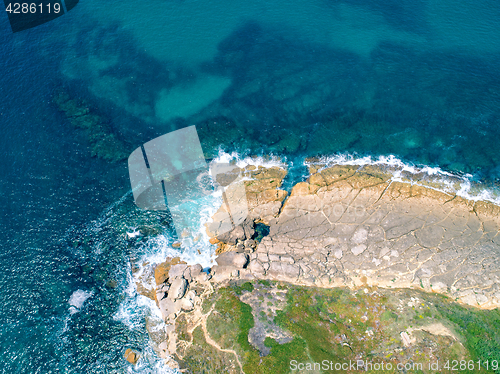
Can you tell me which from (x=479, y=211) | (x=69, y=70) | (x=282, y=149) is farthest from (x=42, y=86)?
(x=479, y=211)

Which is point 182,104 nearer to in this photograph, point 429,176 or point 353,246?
point 353,246

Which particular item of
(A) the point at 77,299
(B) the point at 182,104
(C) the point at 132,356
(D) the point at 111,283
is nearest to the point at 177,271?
(D) the point at 111,283

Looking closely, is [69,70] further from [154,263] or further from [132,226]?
[154,263]

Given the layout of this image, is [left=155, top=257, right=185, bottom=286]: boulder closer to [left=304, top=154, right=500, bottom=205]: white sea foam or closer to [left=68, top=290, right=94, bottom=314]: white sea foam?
[left=68, top=290, right=94, bottom=314]: white sea foam

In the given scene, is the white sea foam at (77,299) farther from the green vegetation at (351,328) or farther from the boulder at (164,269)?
the green vegetation at (351,328)

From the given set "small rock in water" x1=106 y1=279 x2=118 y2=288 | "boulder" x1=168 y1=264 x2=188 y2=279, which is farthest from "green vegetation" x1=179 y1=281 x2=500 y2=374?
"small rock in water" x1=106 y1=279 x2=118 y2=288

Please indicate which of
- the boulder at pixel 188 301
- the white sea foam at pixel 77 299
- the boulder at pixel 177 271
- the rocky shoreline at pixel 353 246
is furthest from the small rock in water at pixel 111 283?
the boulder at pixel 188 301
